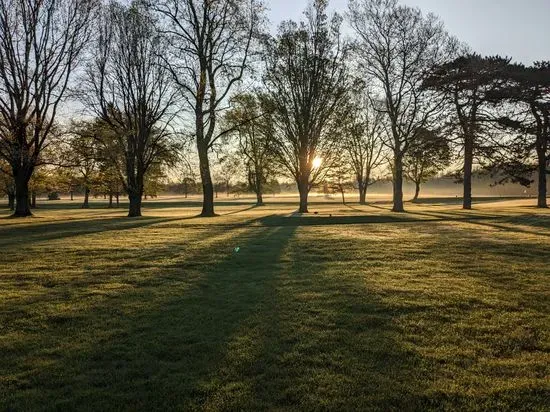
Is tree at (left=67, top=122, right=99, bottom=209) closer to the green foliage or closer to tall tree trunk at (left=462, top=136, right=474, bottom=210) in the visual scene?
the green foliage

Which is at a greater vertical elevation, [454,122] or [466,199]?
[454,122]

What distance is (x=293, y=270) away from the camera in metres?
10.2

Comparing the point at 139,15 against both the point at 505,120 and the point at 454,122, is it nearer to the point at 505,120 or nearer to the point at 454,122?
the point at 454,122

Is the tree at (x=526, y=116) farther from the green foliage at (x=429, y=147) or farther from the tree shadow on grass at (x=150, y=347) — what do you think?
the tree shadow on grass at (x=150, y=347)

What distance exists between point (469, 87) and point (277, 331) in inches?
1304

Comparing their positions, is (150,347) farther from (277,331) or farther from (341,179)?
(341,179)

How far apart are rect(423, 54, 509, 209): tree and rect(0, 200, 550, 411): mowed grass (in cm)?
2288

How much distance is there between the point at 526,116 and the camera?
36.0 m

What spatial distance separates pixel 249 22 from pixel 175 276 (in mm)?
24583

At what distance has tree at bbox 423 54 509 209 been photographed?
3247cm

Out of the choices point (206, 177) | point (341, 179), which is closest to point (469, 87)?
point (206, 177)

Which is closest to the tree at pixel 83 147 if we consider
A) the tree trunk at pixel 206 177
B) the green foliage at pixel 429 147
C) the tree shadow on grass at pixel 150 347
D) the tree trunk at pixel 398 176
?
the tree trunk at pixel 206 177

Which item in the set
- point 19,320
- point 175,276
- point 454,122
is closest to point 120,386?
point 19,320

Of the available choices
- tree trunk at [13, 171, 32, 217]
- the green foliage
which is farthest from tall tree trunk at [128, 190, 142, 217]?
the green foliage
